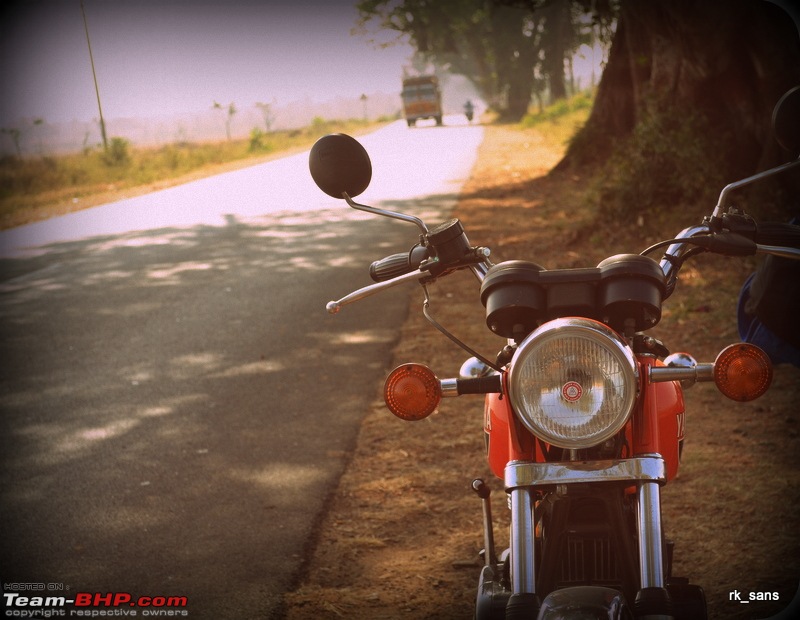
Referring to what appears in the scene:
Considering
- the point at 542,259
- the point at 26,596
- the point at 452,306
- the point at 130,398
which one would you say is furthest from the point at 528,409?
Answer: the point at 542,259

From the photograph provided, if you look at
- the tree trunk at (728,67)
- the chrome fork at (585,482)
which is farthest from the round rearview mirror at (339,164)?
the tree trunk at (728,67)

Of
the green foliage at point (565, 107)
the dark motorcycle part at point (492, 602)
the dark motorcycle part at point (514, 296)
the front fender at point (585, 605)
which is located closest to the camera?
the front fender at point (585, 605)

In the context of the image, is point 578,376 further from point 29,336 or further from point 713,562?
point 29,336

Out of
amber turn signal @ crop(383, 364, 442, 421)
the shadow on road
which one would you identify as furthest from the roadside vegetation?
amber turn signal @ crop(383, 364, 442, 421)

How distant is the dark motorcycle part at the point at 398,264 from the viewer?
100 inches

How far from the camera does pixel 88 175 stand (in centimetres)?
2619

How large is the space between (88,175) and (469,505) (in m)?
24.3

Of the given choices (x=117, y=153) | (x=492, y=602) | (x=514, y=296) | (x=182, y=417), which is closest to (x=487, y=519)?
(x=492, y=602)

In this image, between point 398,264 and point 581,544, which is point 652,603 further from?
point 398,264

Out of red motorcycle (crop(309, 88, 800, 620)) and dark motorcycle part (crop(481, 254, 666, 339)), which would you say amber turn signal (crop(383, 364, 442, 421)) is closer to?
red motorcycle (crop(309, 88, 800, 620))

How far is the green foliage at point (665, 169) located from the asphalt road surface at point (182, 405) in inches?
105

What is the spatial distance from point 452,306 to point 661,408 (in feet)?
18.2

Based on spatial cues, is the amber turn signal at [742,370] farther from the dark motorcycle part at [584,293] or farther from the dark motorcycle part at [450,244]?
the dark motorcycle part at [450,244]

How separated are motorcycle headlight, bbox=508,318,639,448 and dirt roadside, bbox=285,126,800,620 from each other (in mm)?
1626
